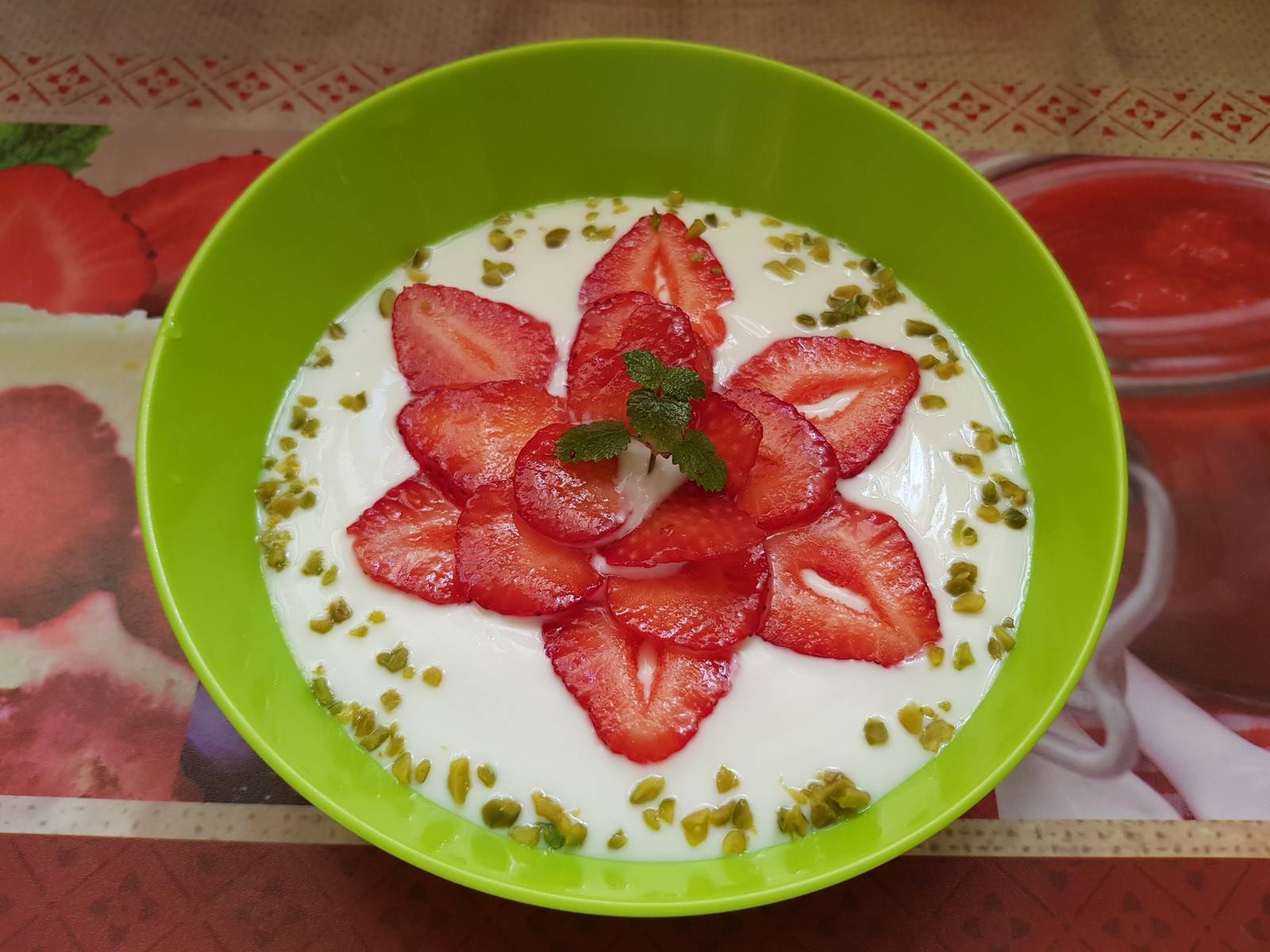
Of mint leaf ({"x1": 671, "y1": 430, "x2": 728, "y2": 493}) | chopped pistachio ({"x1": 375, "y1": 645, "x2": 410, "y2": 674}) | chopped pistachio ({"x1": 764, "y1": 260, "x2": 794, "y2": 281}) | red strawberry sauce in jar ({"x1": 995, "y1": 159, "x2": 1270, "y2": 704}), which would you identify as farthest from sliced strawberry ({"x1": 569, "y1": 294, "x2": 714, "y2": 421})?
red strawberry sauce in jar ({"x1": 995, "y1": 159, "x2": 1270, "y2": 704})

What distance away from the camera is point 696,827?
2.96ft

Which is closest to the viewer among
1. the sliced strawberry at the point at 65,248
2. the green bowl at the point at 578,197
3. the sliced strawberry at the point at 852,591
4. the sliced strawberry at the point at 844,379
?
the green bowl at the point at 578,197

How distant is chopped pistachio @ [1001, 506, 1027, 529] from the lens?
1074mm

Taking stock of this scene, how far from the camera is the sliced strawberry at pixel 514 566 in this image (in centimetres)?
97

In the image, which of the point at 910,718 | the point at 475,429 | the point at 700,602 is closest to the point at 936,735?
the point at 910,718

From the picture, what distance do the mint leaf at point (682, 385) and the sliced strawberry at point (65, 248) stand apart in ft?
2.73

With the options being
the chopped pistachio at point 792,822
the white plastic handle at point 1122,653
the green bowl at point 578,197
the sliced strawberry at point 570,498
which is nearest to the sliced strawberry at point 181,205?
the green bowl at point 578,197

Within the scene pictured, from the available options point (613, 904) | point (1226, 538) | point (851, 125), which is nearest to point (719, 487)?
point (613, 904)

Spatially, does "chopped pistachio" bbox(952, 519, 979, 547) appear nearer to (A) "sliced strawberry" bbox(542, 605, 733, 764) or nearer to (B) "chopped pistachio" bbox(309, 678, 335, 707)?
(A) "sliced strawberry" bbox(542, 605, 733, 764)

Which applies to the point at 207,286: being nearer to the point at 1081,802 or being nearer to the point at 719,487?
the point at 719,487

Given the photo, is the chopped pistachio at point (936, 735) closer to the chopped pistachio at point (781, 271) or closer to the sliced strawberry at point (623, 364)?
the sliced strawberry at point (623, 364)

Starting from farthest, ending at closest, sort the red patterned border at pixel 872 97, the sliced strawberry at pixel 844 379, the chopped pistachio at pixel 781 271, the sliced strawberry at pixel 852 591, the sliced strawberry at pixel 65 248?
the red patterned border at pixel 872 97 → the sliced strawberry at pixel 65 248 → the chopped pistachio at pixel 781 271 → the sliced strawberry at pixel 844 379 → the sliced strawberry at pixel 852 591

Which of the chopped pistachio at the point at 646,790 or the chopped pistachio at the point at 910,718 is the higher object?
the chopped pistachio at the point at 910,718

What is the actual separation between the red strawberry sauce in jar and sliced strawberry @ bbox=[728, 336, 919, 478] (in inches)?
14.5
